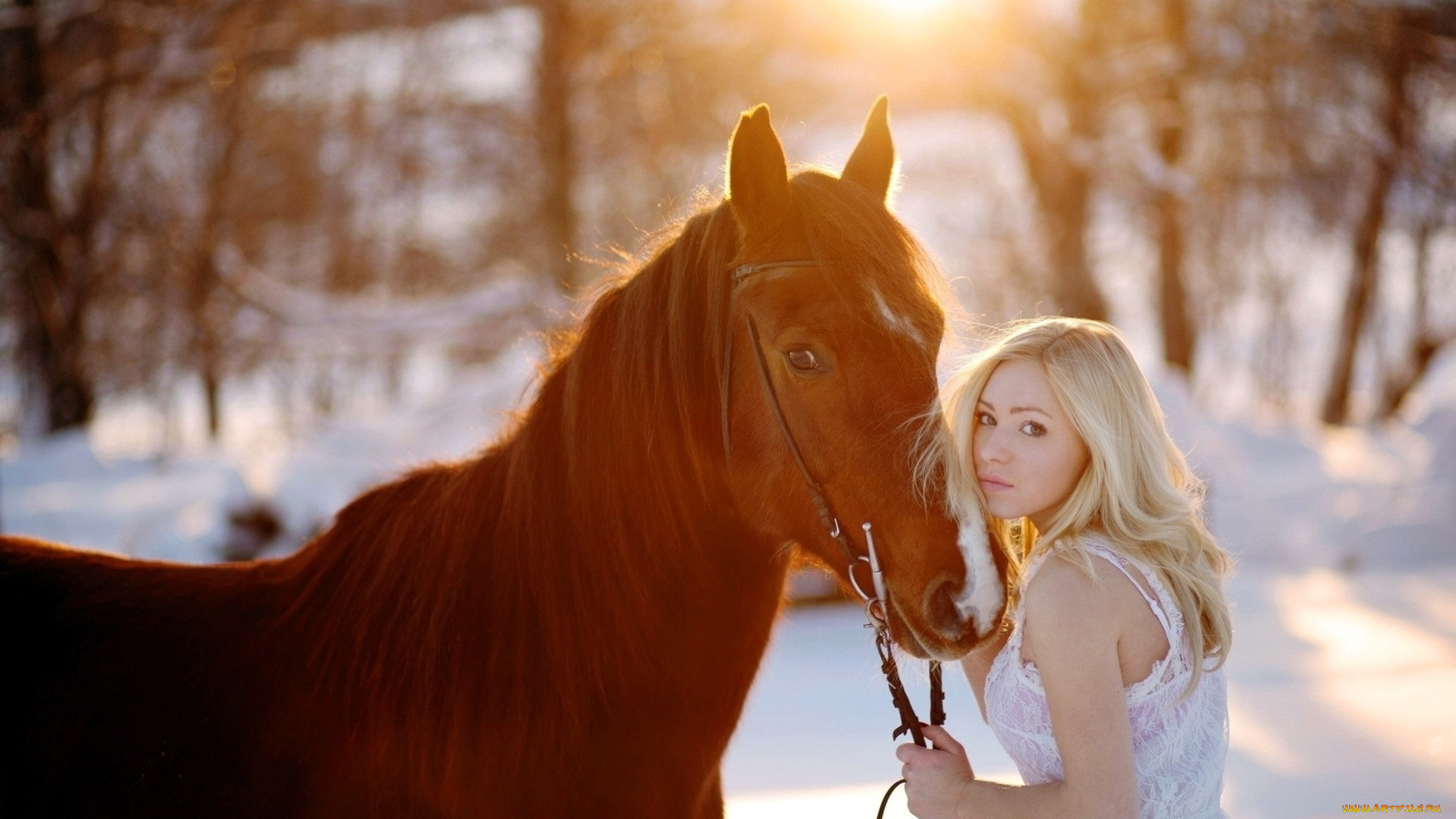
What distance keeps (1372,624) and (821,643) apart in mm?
2997

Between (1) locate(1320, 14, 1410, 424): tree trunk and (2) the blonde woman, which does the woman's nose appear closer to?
(2) the blonde woman

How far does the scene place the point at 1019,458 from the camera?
164 centimetres

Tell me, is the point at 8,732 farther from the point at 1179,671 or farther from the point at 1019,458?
the point at 1179,671

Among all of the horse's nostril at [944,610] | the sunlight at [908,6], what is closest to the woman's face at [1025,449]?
the horse's nostril at [944,610]

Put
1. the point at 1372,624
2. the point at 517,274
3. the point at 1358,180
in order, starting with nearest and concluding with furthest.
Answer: the point at 1372,624 < the point at 517,274 < the point at 1358,180

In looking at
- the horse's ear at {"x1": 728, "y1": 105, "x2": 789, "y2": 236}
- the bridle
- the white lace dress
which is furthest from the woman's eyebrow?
the horse's ear at {"x1": 728, "y1": 105, "x2": 789, "y2": 236}

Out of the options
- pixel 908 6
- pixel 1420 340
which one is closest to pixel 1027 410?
pixel 908 6

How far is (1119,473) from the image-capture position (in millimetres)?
1624

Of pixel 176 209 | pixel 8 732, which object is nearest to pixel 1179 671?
pixel 8 732

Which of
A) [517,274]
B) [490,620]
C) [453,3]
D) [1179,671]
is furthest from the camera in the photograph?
[517,274]

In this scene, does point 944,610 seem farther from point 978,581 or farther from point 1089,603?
point 1089,603

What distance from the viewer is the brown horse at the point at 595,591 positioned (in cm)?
161

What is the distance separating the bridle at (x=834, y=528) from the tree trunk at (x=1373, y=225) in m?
9.52

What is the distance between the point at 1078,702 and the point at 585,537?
88cm
